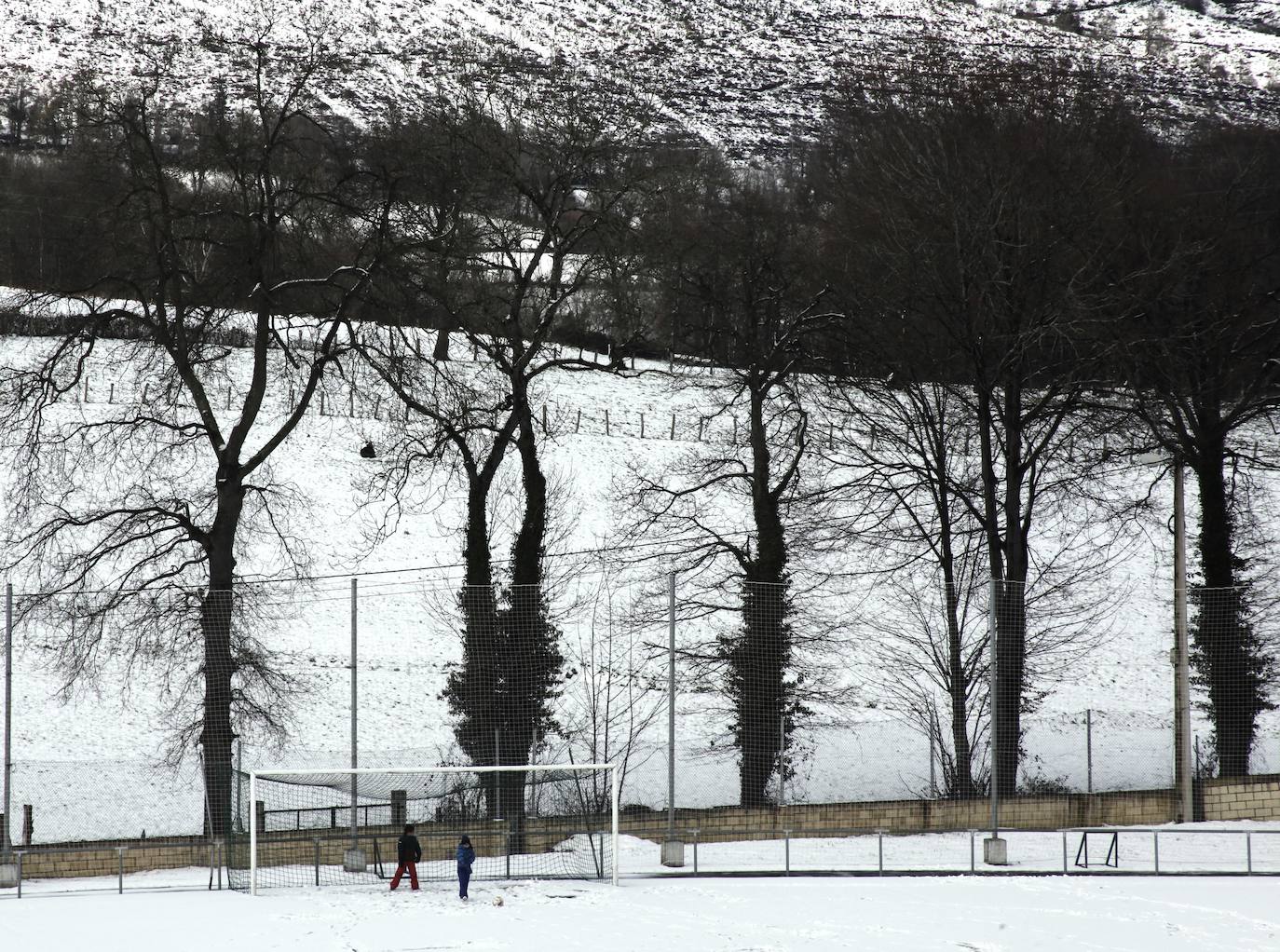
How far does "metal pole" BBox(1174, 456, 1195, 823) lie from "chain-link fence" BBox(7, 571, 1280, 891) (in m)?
0.42

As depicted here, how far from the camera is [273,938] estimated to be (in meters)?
14.2

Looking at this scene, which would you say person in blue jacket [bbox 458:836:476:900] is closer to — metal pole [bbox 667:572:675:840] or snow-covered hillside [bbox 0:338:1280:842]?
metal pole [bbox 667:572:675:840]

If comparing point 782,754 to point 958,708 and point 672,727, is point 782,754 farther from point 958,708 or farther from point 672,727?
point 672,727

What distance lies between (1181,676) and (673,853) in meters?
8.83

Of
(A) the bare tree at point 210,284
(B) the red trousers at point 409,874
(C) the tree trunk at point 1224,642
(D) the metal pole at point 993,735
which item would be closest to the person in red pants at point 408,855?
(B) the red trousers at point 409,874

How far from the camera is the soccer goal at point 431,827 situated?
18.8 meters

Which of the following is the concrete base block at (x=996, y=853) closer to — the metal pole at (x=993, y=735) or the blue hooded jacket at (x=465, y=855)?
the metal pole at (x=993, y=735)

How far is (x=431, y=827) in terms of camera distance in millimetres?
20500

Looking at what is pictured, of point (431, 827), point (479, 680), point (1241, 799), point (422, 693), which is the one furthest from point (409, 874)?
point (1241, 799)

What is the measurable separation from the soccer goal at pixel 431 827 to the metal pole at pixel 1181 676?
9072 mm

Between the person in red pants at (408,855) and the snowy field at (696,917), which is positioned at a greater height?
the person in red pants at (408,855)

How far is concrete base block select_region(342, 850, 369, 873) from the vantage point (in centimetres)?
1898

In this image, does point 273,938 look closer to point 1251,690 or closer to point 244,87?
point 244,87

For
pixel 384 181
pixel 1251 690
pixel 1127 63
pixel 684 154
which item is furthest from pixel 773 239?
pixel 1127 63
